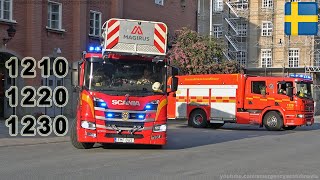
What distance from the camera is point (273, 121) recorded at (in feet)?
83.8

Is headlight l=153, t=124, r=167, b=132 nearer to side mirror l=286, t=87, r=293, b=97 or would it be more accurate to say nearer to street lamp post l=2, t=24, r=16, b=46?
side mirror l=286, t=87, r=293, b=97

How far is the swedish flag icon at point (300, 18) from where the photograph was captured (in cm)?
1845

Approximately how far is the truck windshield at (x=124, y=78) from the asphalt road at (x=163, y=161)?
173 cm

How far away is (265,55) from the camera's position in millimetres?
Result: 58688

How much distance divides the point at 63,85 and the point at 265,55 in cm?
3320

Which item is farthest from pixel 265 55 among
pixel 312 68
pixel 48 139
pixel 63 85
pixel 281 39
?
pixel 48 139

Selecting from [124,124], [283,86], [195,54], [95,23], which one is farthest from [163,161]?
[195,54]

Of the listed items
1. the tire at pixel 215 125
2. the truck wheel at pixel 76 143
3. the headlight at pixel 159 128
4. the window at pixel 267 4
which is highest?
the window at pixel 267 4

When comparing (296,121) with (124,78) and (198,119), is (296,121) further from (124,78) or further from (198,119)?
(124,78)

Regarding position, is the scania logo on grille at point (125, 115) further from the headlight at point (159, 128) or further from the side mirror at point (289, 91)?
the side mirror at point (289, 91)

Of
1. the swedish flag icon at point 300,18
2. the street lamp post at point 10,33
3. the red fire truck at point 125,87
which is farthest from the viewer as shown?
the street lamp post at point 10,33

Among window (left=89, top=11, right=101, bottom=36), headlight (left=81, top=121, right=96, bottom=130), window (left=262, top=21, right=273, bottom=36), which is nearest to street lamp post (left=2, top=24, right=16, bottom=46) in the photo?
window (left=89, top=11, right=101, bottom=36)

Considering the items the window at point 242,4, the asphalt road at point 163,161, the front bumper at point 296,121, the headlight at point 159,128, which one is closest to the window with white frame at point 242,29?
the window at point 242,4

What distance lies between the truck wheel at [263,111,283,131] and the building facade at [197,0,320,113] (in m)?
30.6
